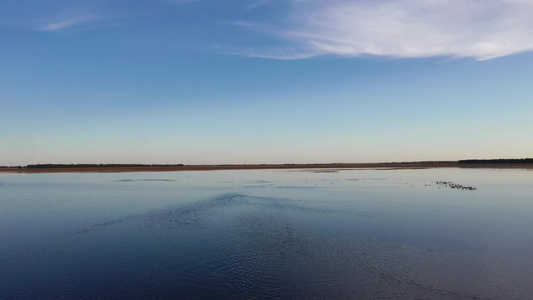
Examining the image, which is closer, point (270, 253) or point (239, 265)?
point (239, 265)

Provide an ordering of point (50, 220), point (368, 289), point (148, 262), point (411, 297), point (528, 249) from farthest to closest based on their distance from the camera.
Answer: point (50, 220), point (528, 249), point (148, 262), point (368, 289), point (411, 297)

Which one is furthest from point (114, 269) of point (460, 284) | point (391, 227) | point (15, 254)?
point (391, 227)

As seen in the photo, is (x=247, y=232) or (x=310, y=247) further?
(x=247, y=232)

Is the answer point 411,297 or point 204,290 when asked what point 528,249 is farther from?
point 204,290

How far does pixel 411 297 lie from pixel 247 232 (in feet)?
37.0

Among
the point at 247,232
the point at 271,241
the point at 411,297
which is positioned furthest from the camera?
the point at 247,232

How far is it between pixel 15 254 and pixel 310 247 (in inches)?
557

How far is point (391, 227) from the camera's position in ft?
69.7

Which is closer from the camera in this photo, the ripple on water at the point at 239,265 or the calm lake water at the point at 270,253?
the ripple on water at the point at 239,265

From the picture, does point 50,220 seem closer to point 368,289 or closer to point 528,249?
point 368,289

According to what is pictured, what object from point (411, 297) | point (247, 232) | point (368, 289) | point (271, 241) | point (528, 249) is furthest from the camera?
point (247, 232)

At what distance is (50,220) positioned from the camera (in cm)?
2477

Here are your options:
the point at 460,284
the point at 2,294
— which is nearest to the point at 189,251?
the point at 2,294

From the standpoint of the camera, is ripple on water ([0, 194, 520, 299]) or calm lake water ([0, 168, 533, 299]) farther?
calm lake water ([0, 168, 533, 299])
